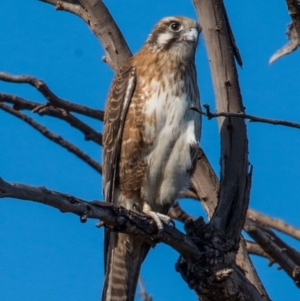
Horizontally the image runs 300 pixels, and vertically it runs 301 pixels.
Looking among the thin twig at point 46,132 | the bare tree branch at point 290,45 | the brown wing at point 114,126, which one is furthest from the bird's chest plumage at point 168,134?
the bare tree branch at point 290,45

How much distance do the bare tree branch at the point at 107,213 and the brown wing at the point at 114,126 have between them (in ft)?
3.24

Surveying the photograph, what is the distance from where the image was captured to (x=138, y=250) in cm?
537

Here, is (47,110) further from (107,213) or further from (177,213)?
(107,213)

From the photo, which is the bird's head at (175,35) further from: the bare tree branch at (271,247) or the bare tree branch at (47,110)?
the bare tree branch at (271,247)

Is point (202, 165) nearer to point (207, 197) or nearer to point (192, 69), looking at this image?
point (207, 197)

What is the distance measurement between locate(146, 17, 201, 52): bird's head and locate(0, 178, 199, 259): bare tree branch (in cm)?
170

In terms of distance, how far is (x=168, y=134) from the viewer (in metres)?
5.08

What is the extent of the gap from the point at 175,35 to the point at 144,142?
40.4 inches

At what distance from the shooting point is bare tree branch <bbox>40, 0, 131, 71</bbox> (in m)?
5.33

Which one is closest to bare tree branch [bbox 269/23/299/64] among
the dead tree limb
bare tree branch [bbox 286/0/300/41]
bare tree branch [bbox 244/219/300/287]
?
bare tree branch [bbox 286/0/300/41]

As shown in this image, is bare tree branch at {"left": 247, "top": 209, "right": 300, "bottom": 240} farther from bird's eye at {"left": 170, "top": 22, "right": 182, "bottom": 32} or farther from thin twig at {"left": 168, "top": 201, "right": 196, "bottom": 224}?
bird's eye at {"left": 170, "top": 22, "right": 182, "bottom": 32}

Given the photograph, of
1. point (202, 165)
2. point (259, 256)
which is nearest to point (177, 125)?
point (202, 165)

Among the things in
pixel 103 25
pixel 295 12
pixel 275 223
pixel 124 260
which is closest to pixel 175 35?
pixel 103 25

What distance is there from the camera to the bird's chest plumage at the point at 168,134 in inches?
200
